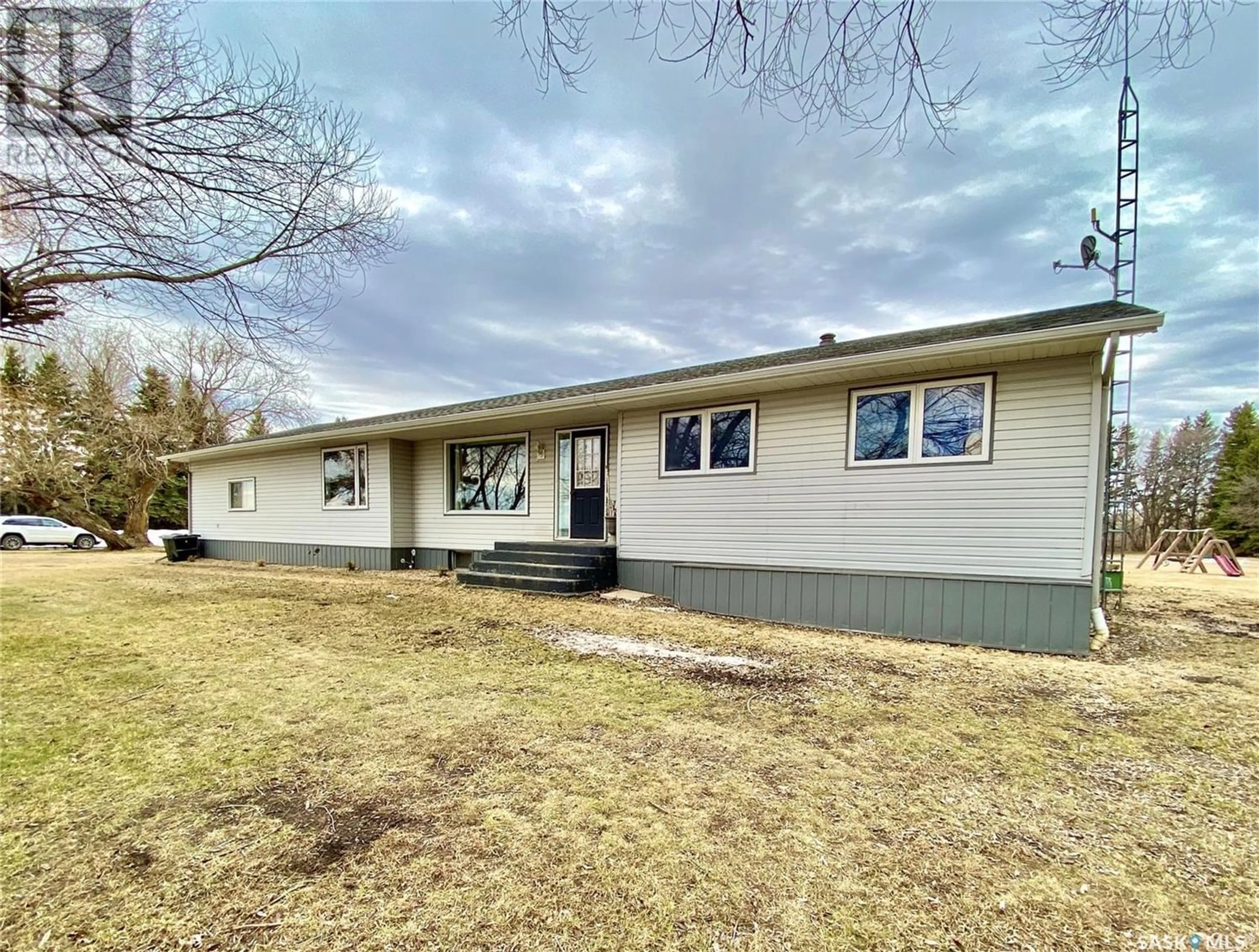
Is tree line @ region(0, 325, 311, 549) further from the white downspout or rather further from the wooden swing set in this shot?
the wooden swing set

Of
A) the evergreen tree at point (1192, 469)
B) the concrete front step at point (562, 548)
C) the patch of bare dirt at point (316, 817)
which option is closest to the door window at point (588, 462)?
the concrete front step at point (562, 548)

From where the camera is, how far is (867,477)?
20.9 feet

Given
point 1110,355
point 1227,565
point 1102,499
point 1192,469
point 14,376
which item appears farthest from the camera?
point 1192,469

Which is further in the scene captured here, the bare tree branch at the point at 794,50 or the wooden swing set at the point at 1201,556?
the wooden swing set at the point at 1201,556

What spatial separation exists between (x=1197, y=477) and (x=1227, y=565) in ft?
49.2

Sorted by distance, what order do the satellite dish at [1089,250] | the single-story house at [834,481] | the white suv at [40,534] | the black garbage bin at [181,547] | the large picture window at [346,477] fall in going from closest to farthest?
the single-story house at [834,481], the satellite dish at [1089,250], the large picture window at [346,477], the black garbage bin at [181,547], the white suv at [40,534]

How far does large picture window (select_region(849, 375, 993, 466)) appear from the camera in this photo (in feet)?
18.9

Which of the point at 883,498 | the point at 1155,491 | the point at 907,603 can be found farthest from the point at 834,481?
the point at 1155,491

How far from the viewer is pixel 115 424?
1981 cm

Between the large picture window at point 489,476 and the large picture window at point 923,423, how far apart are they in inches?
238

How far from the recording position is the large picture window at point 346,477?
38.7 ft

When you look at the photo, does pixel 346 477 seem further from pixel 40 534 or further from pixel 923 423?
pixel 40 534

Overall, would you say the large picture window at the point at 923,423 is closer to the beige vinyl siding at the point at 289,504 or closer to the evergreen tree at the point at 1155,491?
the beige vinyl siding at the point at 289,504

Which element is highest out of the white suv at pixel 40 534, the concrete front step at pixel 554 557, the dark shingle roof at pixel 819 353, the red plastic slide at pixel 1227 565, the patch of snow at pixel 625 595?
the dark shingle roof at pixel 819 353
